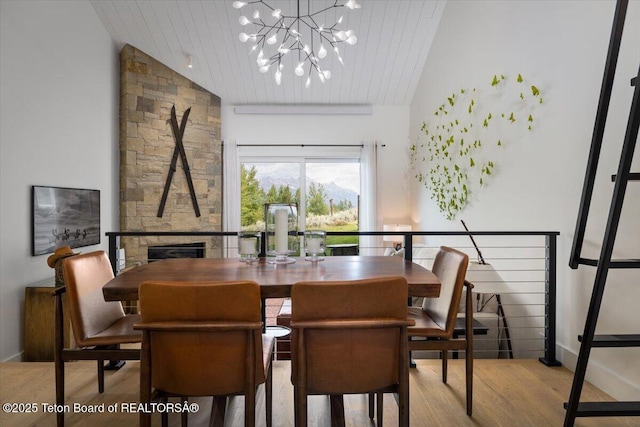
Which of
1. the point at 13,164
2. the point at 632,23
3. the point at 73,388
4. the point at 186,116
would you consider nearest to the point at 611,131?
the point at 632,23

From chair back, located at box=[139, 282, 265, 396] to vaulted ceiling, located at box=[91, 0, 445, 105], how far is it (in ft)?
12.2

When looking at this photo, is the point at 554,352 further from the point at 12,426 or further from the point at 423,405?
the point at 12,426

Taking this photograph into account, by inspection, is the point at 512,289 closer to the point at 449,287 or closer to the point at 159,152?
the point at 449,287

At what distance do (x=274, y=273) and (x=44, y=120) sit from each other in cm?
286

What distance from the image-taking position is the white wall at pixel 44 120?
2.95 metres

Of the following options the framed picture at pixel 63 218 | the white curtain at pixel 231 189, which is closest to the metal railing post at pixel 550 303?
the framed picture at pixel 63 218

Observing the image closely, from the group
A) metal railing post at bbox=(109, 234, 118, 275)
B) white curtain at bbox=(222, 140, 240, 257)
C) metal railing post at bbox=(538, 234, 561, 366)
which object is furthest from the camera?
white curtain at bbox=(222, 140, 240, 257)

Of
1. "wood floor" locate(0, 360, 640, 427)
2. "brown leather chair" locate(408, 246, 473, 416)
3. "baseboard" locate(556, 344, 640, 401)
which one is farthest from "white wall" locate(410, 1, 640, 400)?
"brown leather chair" locate(408, 246, 473, 416)

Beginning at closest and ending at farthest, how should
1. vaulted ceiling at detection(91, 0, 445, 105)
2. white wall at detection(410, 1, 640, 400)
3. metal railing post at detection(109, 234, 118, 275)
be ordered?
white wall at detection(410, 1, 640, 400) < metal railing post at detection(109, 234, 118, 275) < vaulted ceiling at detection(91, 0, 445, 105)

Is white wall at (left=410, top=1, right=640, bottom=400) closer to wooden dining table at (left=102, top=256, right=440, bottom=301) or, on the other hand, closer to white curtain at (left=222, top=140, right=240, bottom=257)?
wooden dining table at (left=102, top=256, right=440, bottom=301)

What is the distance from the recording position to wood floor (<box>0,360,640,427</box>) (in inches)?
74.5

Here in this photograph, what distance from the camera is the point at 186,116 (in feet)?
17.4

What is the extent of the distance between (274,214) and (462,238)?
266 cm

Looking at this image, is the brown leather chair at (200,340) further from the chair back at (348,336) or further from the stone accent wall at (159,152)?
the stone accent wall at (159,152)
